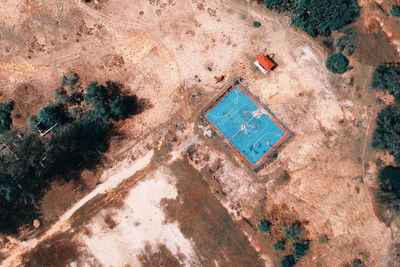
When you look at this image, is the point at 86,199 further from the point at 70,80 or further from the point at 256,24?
the point at 256,24

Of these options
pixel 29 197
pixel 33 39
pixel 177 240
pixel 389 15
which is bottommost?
pixel 177 240

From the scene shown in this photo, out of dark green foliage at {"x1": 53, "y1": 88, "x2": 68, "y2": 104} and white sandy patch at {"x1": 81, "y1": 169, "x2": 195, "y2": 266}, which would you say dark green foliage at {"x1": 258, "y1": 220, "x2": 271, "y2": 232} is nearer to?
white sandy patch at {"x1": 81, "y1": 169, "x2": 195, "y2": 266}

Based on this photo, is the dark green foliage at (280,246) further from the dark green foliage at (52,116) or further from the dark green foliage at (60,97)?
the dark green foliage at (60,97)

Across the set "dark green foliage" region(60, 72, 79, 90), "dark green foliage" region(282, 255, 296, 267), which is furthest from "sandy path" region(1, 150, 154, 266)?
"dark green foliage" region(282, 255, 296, 267)

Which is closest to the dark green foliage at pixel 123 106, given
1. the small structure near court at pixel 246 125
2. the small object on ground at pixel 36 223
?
the small structure near court at pixel 246 125

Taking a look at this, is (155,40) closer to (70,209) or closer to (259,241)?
(70,209)

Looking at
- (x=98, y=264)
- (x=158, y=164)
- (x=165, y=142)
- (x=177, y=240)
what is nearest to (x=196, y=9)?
(x=165, y=142)
